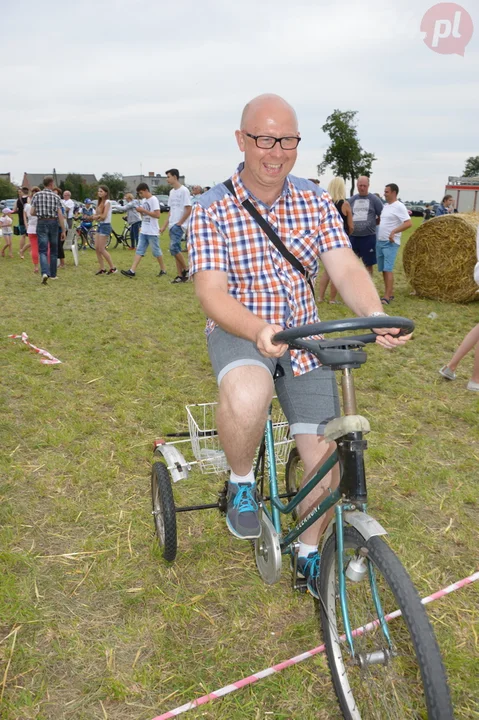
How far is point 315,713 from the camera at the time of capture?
90.0 inches

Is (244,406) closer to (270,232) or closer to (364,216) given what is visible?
(270,232)

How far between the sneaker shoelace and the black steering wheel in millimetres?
942

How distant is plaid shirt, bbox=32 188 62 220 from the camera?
37.8ft

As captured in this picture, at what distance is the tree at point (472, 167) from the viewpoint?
12131 centimetres

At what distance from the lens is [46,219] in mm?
11758

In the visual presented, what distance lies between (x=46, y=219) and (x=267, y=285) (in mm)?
10356

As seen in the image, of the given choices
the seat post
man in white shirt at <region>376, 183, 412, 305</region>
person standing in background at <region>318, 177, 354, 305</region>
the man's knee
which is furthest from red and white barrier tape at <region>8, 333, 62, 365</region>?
man in white shirt at <region>376, 183, 412, 305</region>

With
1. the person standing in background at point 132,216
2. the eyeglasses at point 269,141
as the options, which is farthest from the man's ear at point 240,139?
the person standing in background at point 132,216

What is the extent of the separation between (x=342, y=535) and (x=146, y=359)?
526 cm

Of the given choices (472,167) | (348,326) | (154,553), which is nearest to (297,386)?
(348,326)

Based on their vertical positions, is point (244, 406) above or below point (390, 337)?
below

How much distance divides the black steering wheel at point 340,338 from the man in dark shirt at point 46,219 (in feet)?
36.0

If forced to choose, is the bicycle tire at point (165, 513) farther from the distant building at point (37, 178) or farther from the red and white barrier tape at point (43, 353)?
the distant building at point (37, 178)

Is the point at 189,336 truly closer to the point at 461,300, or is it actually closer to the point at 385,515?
the point at 385,515
